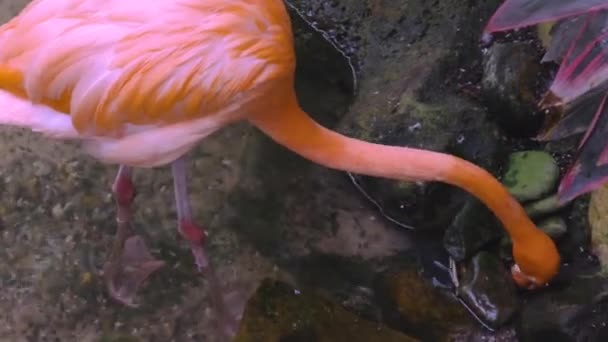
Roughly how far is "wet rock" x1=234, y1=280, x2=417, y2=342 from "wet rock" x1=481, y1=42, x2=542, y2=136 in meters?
0.65

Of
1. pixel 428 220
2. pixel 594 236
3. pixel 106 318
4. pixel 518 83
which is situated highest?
pixel 518 83

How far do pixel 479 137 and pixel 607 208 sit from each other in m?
0.38

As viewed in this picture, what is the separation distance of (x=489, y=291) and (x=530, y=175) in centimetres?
33

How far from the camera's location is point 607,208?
198cm

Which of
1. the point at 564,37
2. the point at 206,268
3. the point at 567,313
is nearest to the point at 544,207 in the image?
the point at 567,313

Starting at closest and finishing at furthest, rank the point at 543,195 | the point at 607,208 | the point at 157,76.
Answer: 1. the point at 157,76
2. the point at 607,208
3. the point at 543,195

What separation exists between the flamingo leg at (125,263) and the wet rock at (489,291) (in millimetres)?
790

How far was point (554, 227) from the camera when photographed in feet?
6.81

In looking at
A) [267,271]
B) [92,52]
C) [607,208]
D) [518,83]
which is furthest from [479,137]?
[92,52]

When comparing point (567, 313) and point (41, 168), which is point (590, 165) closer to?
point (567, 313)

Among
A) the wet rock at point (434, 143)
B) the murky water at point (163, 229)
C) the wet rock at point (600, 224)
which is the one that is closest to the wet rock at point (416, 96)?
the wet rock at point (434, 143)

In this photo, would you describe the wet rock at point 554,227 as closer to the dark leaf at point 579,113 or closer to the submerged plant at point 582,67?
the dark leaf at point 579,113

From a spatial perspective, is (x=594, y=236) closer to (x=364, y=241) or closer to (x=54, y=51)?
(x=364, y=241)

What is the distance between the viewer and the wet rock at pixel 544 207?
2.09m
